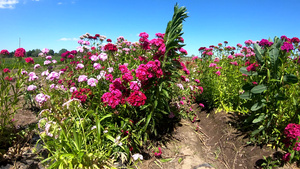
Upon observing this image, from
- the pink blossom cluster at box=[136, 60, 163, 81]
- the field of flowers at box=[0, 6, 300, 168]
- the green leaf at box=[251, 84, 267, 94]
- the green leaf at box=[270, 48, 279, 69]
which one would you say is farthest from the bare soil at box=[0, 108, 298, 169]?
the green leaf at box=[270, 48, 279, 69]

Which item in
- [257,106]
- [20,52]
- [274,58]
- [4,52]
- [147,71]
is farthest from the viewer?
[4,52]

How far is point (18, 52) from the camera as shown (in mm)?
2926

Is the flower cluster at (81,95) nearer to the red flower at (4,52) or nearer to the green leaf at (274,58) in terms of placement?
the red flower at (4,52)

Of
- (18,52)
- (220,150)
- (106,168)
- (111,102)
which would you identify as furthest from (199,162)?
(18,52)

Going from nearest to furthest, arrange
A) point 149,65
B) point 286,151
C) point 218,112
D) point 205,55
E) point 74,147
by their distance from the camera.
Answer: point 74,147 < point 149,65 < point 286,151 < point 218,112 < point 205,55

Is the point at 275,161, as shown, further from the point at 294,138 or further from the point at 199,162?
the point at 199,162

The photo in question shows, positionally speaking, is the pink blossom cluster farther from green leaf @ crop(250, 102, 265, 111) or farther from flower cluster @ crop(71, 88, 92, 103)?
green leaf @ crop(250, 102, 265, 111)

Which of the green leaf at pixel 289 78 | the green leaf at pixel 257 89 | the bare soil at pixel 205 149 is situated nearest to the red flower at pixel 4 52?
the bare soil at pixel 205 149

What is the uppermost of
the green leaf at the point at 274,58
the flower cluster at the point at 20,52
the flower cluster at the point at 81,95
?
the flower cluster at the point at 20,52

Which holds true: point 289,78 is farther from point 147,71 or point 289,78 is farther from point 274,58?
point 147,71

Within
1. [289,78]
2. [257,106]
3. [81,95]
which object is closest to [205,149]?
[257,106]

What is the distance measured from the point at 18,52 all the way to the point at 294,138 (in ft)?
15.2

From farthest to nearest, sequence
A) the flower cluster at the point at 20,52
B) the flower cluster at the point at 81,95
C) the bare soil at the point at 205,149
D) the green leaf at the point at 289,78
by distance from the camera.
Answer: the flower cluster at the point at 20,52 → the bare soil at the point at 205,149 → the flower cluster at the point at 81,95 → the green leaf at the point at 289,78

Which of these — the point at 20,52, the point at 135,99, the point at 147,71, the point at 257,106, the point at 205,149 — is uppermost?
the point at 20,52
